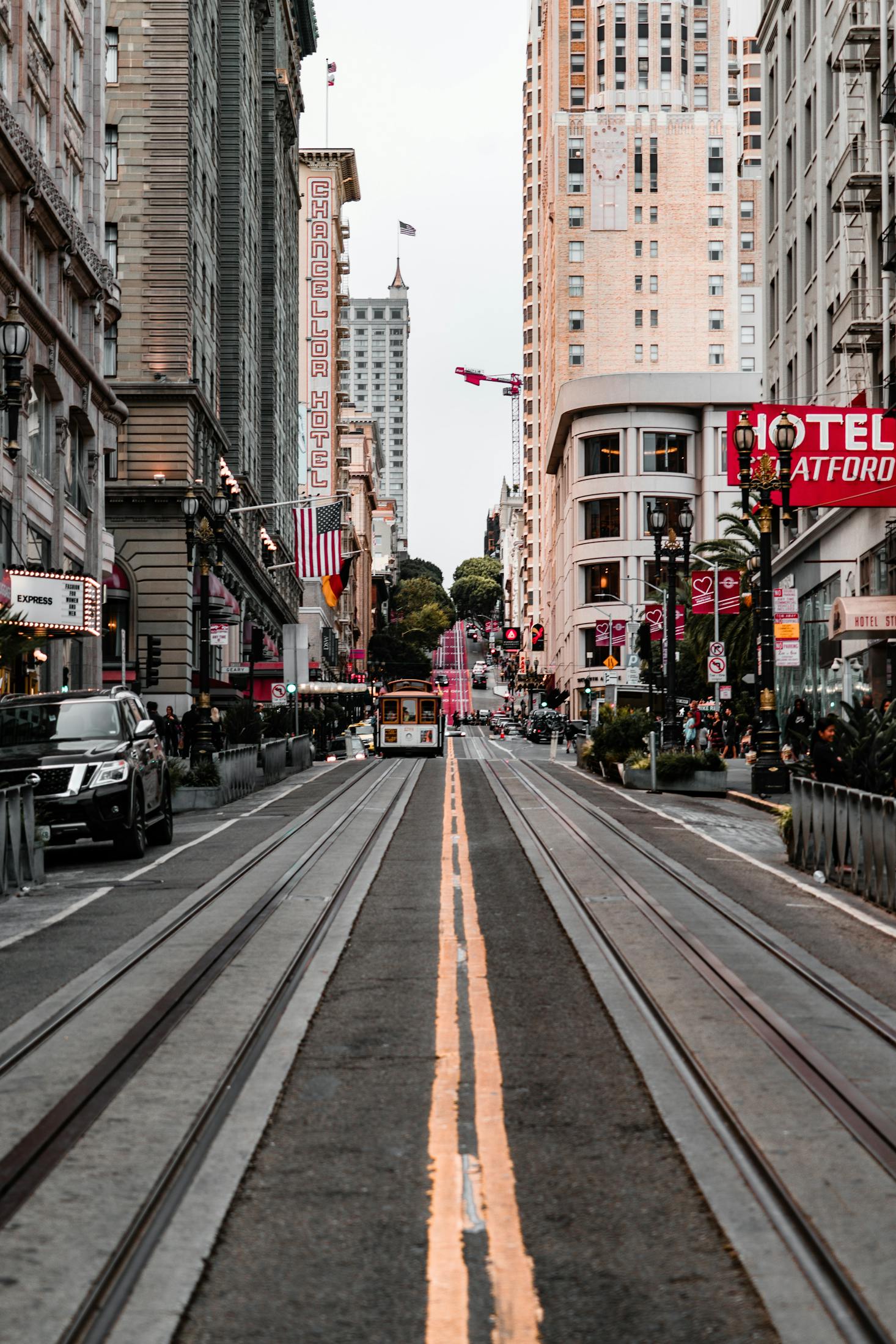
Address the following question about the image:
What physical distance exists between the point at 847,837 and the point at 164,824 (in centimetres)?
928

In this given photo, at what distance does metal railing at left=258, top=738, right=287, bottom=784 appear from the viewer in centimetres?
3903

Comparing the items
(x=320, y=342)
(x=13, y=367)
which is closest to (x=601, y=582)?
(x=320, y=342)

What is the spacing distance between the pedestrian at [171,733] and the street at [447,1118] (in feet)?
102

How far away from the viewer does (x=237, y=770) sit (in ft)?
108

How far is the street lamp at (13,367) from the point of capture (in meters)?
22.5

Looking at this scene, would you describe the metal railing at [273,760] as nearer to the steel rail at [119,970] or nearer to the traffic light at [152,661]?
the traffic light at [152,661]

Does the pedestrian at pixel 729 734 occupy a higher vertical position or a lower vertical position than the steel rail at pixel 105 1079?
higher

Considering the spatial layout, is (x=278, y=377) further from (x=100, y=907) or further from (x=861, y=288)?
(x=100, y=907)

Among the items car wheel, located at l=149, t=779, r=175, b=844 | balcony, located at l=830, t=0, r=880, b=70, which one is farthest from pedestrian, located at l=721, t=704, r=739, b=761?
car wheel, located at l=149, t=779, r=175, b=844

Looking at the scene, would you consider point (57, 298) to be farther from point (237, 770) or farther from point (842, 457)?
point (842, 457)

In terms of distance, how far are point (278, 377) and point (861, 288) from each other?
2410 inches

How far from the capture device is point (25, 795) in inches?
653

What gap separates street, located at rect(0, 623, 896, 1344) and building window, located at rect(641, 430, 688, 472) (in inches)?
3748

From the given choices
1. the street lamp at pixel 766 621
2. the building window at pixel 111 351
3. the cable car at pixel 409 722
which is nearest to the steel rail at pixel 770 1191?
the street lamp at pixel 766 621
